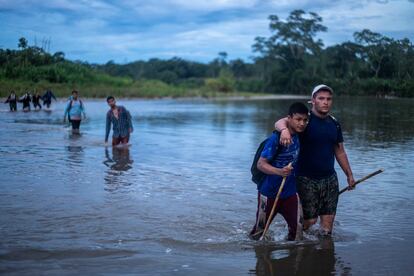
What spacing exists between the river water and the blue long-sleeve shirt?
0.50m

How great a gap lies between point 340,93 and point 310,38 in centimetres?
3326

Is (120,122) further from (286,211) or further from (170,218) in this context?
(286,211)

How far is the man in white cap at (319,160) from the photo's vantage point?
18.1ft

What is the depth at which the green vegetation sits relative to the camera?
37688 mm

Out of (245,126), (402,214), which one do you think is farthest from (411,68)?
(402,214)

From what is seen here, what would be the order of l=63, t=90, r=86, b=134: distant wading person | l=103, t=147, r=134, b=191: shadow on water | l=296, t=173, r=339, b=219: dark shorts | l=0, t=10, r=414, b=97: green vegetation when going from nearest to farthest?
l=296, t=173, r=339, b=219: dark shorts
l=103, t=147, r=134, b=191: shadow on water
l=63, t=90, r=86, b=134: distant wading person
l=0, t=10, r=414, b=97: green vegetation

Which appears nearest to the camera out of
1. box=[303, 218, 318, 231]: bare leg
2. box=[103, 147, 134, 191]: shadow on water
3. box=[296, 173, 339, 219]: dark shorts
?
box=[296, 173, 339, 219]: dark shorts

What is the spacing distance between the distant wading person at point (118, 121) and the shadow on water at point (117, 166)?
36 centimetres

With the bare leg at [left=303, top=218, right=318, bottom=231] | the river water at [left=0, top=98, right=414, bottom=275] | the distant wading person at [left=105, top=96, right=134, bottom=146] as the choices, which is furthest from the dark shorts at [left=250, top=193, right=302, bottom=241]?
the distant wading person at [left=105, top=96, right=134, bottom=146]

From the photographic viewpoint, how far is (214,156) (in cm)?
1281

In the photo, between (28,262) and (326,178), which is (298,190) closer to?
(326,178)

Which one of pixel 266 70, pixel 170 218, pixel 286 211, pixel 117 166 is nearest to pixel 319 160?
pixel 286 211

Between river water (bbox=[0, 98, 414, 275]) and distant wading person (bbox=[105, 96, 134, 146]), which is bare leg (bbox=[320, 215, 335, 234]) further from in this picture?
distant wading person (bbox=[105, 96, 134, 146])

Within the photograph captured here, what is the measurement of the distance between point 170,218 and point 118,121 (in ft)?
21.2
